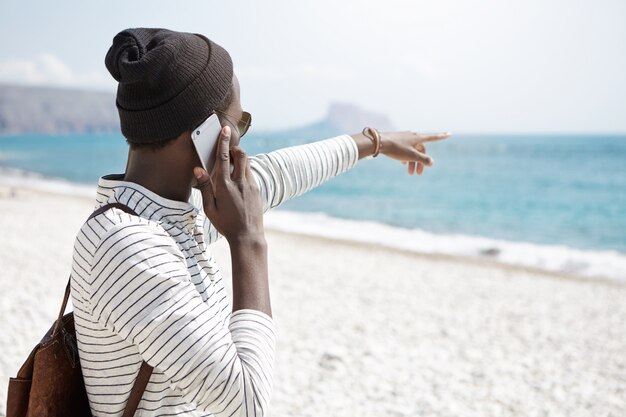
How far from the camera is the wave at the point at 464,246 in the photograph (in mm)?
14734

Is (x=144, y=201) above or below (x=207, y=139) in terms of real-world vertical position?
below

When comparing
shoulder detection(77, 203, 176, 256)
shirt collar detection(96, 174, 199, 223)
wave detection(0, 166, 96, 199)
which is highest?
shirt collar detection(96, 174, 199, 223)

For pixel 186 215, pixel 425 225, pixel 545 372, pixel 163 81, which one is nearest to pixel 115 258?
pixel 186 215

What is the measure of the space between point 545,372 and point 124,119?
229 inches

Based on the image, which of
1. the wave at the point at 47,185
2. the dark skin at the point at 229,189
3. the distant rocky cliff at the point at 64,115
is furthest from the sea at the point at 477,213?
the distant rocky cliff at the point at 64,115

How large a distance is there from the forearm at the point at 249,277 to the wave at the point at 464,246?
13610 millimetres

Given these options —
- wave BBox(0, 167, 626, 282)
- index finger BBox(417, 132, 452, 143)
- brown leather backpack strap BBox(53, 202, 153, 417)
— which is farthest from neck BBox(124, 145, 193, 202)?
wave BBox(0, 167, 626, 282)

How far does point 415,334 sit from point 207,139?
6.08 meters

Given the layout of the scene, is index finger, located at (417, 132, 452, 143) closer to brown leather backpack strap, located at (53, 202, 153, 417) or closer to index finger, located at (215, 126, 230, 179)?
index finger, located at (215, 126, 230, 179)

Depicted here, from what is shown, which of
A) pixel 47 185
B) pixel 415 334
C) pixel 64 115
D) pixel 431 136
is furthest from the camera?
pixel 64 115

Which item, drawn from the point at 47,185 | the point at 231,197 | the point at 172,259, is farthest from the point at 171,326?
the point at 47,185

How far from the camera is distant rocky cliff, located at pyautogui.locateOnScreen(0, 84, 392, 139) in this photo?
16925 centimetres

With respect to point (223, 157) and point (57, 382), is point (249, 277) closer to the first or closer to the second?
point (223, 157)

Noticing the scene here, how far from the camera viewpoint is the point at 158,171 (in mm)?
1470
